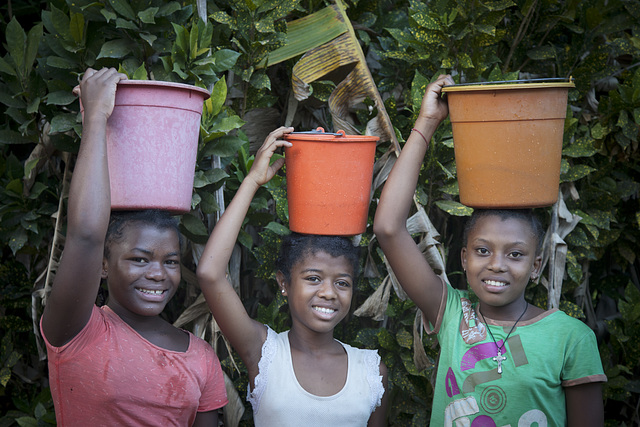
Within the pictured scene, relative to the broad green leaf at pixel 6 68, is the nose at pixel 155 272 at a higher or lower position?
lower

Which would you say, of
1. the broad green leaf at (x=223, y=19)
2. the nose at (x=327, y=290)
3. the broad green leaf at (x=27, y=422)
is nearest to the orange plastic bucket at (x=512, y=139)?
the nose at (x=327, y=290)

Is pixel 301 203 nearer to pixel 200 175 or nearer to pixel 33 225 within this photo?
pixel 200 175

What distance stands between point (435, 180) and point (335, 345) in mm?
992

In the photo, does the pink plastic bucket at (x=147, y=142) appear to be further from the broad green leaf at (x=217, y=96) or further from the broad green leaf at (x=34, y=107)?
the broad green leaf at (x=34, y=107)

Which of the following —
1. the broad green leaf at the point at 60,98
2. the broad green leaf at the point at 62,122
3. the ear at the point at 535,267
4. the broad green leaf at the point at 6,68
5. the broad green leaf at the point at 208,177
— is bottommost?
the ear at the point at 535,267

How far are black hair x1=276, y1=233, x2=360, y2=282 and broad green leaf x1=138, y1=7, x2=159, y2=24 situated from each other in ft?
3.26

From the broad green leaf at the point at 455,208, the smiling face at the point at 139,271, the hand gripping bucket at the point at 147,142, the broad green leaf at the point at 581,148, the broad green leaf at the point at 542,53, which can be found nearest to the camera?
the hand gripping bucket at the point at 147,142

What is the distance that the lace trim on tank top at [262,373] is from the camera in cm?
232

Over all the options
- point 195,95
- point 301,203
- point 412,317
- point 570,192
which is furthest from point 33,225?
point 570,192

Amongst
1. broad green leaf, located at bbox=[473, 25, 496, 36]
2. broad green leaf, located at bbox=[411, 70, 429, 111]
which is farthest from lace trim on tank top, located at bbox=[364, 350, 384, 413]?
broad green leaf, located at bbox=[473, 25, 496, 36]

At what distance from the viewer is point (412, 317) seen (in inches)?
116

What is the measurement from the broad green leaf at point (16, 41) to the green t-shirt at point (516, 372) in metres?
2.06

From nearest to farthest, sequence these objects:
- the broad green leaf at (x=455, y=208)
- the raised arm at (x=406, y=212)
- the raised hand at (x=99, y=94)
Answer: the raised hand at (x=99, y=94) < the raised arm at (x=406, y=212) < the broad green leaf at (x=455, y=208)

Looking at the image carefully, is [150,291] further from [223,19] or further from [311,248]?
[223,19]
